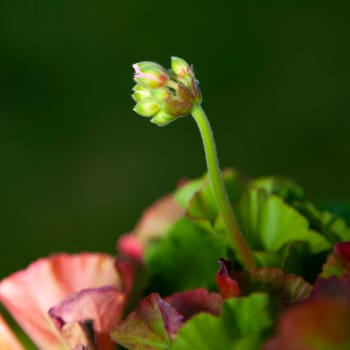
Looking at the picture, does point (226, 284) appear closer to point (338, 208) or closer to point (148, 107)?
point (148, 107)

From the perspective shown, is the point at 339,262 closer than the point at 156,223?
Yes

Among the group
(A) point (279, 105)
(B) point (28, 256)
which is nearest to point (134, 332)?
(B) point (28, 256)

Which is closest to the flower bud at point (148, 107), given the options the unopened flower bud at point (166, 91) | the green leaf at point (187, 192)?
the unopened flower bud at point (166, 91)

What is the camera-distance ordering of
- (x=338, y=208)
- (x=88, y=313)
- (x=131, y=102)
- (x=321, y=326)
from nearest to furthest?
1. (x=321, y=326)
2. (x=88, y=313)
3. (x=338, y=208)
4. (x=131, y=102)

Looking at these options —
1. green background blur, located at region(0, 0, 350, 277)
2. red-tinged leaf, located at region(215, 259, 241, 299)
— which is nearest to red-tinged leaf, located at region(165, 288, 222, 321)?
red-tinged leaf, located at region(215, 259, 241, 299)

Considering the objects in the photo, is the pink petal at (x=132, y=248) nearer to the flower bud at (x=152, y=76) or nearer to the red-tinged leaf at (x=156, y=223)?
the red-tinged leaf at (x=156, y=223)

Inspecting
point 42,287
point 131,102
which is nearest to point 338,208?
point 42,287

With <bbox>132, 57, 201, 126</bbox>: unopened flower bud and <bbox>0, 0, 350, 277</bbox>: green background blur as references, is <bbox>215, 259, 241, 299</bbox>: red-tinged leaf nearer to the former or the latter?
<bbox>132, 57, 201, 126</bbox>: unopened flower bud

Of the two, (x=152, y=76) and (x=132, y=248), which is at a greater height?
(x=152, y=76)
